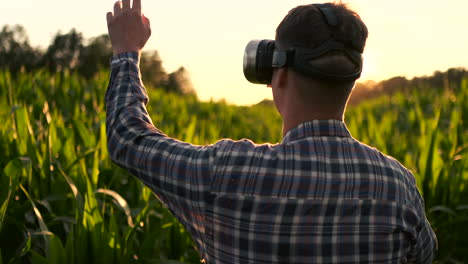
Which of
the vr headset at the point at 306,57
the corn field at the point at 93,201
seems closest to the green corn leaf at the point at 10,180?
the corn field at the point at 93,201

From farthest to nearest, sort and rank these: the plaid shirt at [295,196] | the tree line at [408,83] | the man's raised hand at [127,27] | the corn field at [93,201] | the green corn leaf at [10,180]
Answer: the tree line at [408,83] → the green corn leaf at [10,180] → the corn field at [93,201] → the man's raised hand at [127,27] → the plaid shirt at [295,196]

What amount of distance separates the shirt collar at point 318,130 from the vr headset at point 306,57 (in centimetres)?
11

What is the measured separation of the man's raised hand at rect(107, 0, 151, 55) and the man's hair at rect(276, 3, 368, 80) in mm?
477

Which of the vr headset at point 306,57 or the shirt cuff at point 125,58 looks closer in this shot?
the vr headset at point 306,57

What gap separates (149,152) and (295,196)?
395 millimetres

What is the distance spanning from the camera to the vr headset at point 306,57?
4.35ft

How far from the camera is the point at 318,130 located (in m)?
1.36

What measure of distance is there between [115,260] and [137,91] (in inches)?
28.2

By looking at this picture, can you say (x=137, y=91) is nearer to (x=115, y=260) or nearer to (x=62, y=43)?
(x=115, y=260)

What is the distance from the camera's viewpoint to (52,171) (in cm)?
268

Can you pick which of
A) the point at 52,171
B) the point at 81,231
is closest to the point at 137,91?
the point at 81,231

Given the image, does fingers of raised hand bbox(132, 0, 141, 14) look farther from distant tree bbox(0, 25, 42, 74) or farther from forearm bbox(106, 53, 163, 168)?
distant tree bbox(0, 25, 42, 74)

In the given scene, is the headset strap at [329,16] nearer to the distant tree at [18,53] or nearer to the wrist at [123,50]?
the wrist at [123,50]

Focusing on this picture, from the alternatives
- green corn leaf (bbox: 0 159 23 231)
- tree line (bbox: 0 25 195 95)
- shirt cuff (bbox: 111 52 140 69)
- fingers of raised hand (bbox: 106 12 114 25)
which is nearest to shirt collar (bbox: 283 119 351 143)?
shirt cuff (bbox: 111 52 140 69)
